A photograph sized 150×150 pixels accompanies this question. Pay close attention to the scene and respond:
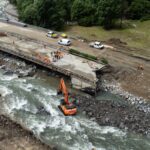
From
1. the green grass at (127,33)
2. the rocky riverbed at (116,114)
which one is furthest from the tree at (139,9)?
the rocky riverbed at (116,114)

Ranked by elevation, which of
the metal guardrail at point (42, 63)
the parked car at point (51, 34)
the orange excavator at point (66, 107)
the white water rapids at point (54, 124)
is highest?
the parked car at point (51, 34)

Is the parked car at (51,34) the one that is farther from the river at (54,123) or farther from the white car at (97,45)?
the river at (54,123)

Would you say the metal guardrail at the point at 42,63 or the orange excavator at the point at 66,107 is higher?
the metal guardrail at the point at 42,63

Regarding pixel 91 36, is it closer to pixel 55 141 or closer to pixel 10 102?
pixel 10 102

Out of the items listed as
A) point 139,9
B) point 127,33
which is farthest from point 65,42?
point 139,9

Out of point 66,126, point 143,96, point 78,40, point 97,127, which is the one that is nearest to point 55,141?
point 66,126

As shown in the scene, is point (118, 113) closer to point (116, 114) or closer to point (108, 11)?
point (116, 114)

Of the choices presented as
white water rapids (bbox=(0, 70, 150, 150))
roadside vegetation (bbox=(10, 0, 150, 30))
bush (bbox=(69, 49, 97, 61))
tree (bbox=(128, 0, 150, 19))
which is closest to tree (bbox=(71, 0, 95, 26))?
roadside vegetation (bbox=(10, 0, 150, 30))
